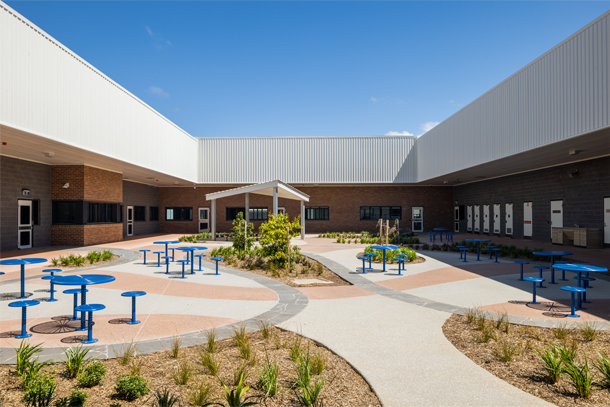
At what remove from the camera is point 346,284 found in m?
10.9

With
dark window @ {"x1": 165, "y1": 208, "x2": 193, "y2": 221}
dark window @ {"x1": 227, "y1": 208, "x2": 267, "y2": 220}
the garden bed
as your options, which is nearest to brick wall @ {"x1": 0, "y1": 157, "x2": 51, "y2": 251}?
the garden bed

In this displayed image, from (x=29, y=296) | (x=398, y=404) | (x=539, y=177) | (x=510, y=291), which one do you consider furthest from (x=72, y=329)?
(x=539, y=177)

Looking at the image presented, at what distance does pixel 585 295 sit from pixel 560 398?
5.85 m

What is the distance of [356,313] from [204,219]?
28.2 meters

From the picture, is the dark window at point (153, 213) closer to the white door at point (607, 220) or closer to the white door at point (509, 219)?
the white door at point (509, 219)

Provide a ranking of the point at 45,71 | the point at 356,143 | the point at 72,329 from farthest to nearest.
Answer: the point at 356,143
the point at 45,71
the point at 72,329

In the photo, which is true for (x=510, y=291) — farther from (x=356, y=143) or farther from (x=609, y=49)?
(x=356, y=143)

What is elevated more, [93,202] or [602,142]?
[602,142]

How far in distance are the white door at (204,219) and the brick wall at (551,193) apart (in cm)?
2305

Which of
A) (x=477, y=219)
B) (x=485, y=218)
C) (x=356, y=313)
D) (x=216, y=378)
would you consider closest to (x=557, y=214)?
(x=485, y=218)

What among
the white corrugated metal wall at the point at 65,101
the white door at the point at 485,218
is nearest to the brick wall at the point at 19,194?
the white corrugated metal wall at the point at 65,101

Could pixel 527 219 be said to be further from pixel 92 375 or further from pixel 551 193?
pixel 92 375

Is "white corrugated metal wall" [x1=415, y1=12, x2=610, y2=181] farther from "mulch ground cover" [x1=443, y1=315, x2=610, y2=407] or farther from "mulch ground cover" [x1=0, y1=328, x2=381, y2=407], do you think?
"mulch ground cover" [x1=0, y1=328, x2=381, y2=407]

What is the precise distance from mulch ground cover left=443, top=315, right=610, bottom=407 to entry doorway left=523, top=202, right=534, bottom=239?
65.3ft
